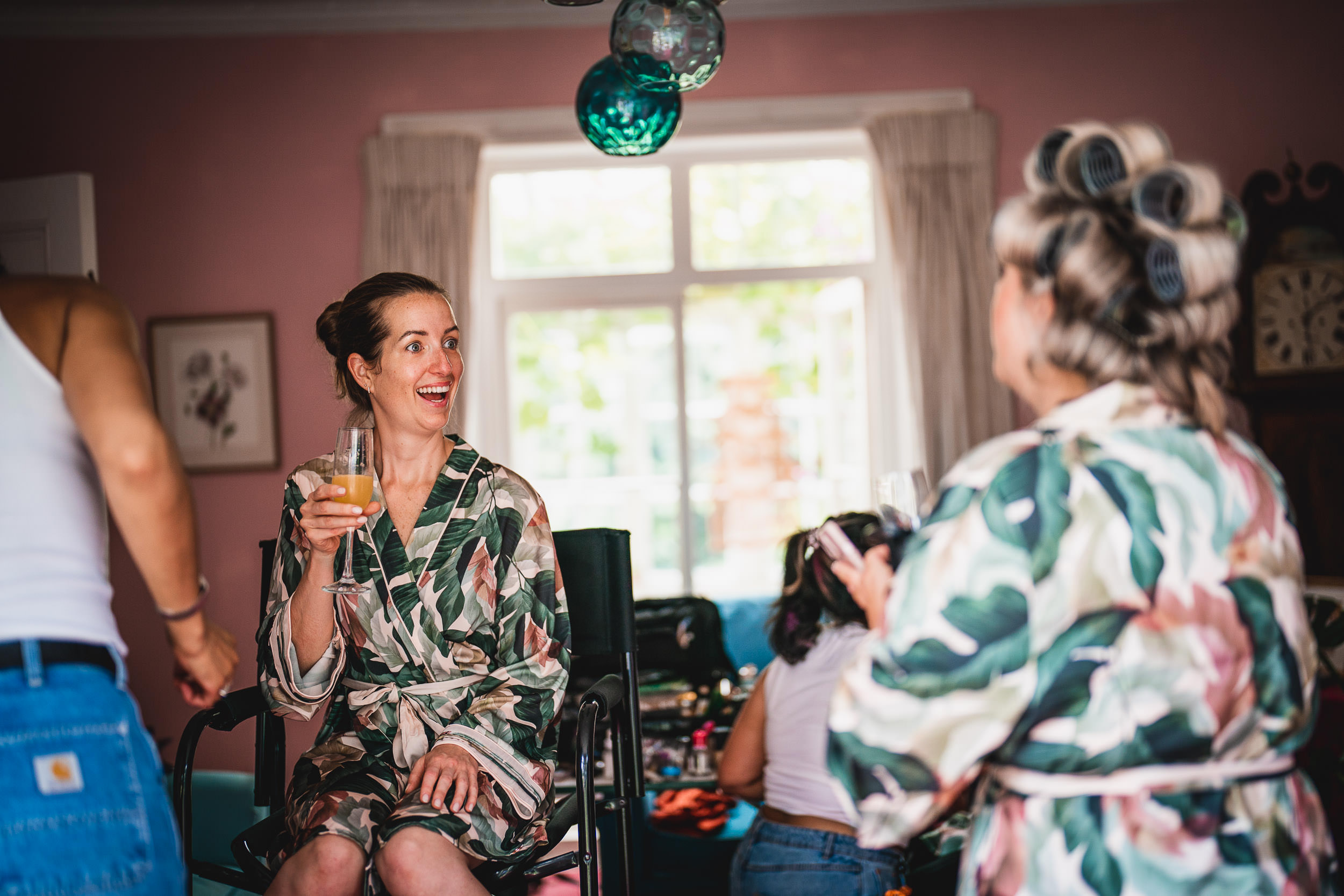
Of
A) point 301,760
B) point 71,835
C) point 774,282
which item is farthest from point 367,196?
point 71,835

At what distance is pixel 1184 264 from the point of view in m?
1.04

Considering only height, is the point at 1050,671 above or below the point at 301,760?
above

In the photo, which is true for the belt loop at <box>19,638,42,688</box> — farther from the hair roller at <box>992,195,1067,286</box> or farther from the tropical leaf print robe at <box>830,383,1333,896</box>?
the hair roller at <box>992,195,1067,286</box>

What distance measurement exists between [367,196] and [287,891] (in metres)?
3.27

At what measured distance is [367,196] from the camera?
4344 mm

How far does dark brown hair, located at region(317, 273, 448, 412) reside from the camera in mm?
2006

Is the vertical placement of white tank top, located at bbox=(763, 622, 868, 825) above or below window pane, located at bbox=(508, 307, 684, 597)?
below

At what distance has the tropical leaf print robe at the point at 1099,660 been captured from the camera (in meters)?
1.02

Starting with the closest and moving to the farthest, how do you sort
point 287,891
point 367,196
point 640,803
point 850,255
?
point 287,891 → point 640,803 → point 367,196 → point 850,255

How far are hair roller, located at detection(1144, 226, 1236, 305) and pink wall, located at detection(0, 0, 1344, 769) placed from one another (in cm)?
357

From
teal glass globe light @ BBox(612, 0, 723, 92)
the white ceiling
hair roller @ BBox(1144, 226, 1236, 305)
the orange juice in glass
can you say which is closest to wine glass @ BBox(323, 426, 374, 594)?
the orange juice in glass

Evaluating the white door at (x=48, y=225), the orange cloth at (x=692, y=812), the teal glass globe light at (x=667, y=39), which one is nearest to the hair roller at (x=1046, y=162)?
the teal glass globe light at (x=667, y=39)

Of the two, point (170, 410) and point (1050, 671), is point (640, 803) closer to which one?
point (1050, 671)

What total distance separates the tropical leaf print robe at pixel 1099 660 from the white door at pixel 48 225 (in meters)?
3.21
